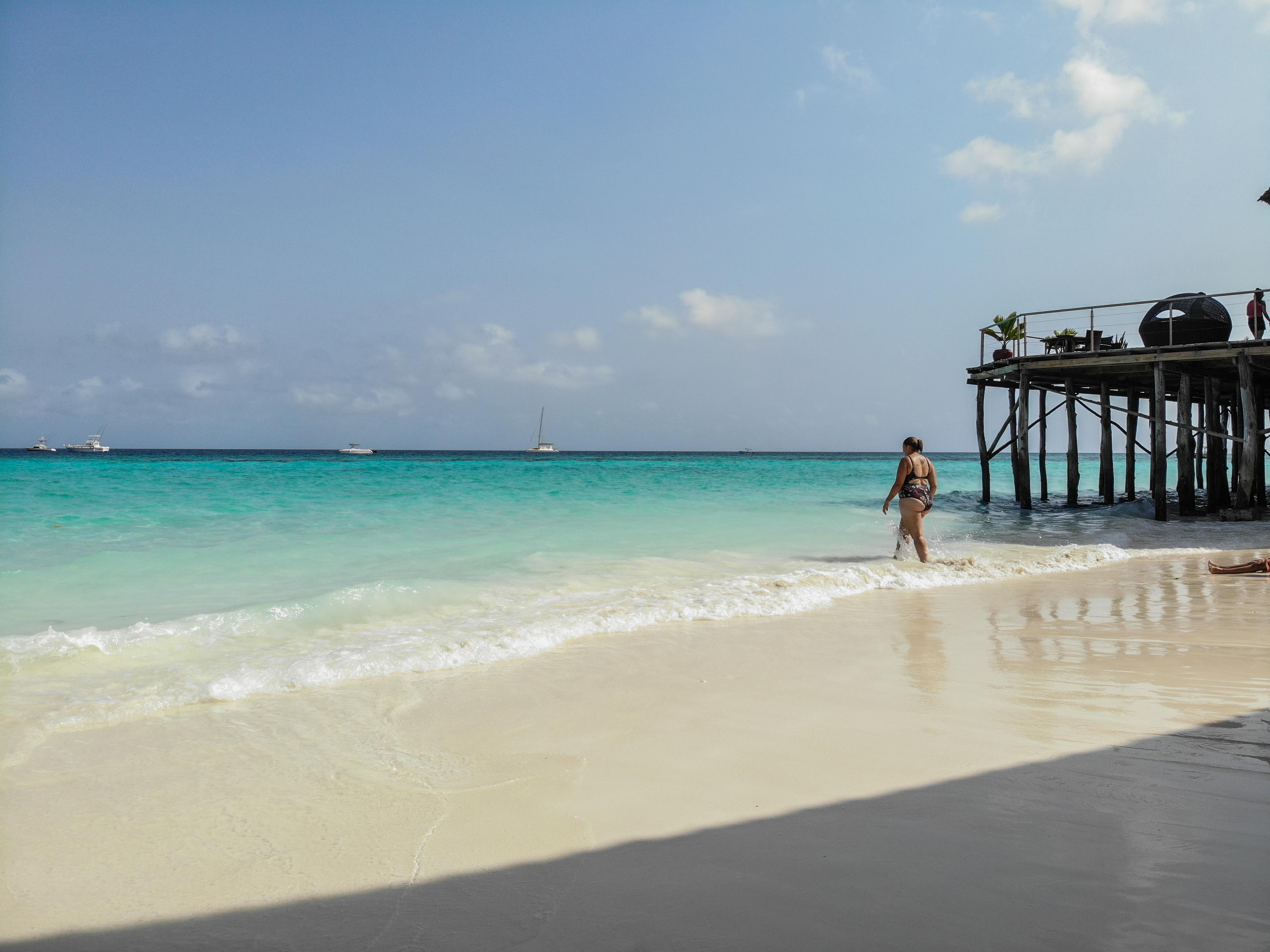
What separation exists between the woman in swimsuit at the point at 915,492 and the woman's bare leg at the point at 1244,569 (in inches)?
123

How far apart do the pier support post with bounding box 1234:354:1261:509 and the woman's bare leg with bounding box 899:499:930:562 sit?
8592mm

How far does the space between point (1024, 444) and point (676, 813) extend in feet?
59.3

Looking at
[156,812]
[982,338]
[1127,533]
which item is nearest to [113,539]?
[156,812]

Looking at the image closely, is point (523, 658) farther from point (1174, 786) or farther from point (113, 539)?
point (113, 539)

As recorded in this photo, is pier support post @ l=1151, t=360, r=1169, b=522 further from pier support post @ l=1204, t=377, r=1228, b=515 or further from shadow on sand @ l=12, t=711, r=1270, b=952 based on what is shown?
shadow on sand @ l=12, t=711, r=1270, b=952

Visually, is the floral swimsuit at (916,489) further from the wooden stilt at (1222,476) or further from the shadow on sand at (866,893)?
the wooden stilt at (1222,476)

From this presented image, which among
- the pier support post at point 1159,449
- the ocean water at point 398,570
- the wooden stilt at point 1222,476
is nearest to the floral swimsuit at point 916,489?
the ocean water at point 398,570

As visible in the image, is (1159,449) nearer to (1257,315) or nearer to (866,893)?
(1257,315)

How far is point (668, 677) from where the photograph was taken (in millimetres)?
4750

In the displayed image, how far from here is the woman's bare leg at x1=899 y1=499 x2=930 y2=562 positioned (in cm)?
995

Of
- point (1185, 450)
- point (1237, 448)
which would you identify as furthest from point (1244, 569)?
point (1237, 448)

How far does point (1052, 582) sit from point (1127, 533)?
6.18m

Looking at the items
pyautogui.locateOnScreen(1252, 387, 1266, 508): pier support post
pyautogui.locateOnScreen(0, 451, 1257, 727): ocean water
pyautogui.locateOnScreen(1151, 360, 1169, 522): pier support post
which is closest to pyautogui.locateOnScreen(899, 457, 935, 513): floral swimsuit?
pyautogui.locateOnScreen(0, 451, 1257, 727): ocean water

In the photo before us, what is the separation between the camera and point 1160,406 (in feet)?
51.2
